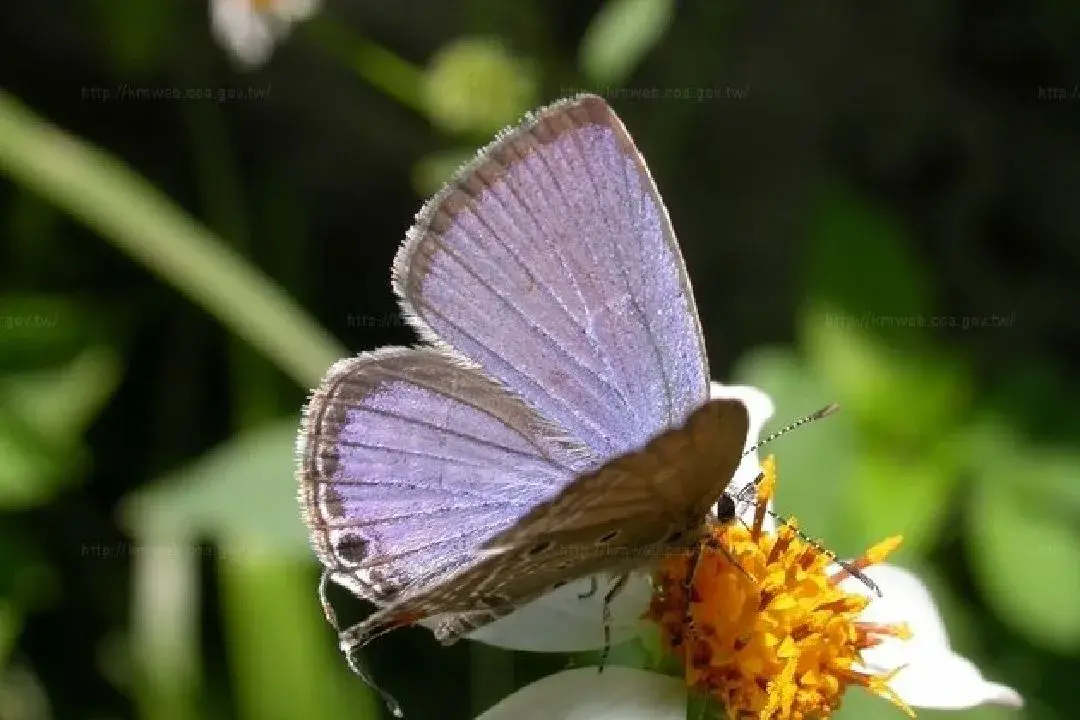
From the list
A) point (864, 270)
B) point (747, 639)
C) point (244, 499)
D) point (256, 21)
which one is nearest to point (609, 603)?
point (747, 639)

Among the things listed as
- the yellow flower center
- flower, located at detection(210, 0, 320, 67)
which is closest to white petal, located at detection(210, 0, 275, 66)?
flower, located at detection(210, 0, 320, 67)

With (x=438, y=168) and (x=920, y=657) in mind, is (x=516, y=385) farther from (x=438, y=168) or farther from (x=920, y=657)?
(x=438, y=168)

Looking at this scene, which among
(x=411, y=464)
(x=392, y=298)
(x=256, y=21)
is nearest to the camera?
(x=411, y=464)

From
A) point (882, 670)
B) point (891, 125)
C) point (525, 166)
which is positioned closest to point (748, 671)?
point (882, 670)

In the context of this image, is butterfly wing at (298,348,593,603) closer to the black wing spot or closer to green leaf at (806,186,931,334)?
the black wing spot

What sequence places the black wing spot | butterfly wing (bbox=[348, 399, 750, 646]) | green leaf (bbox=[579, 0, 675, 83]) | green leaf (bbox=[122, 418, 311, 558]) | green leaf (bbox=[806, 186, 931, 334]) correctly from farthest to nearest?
1. green leaf (bbox=[806, 186, 931, 334])
2. green leaf (bbox=[579, 0, 675, 83])
3. green leaf (bbox=[122, 418, 311, 558])
4. the black wing spot
5. butterfly wing (bbox=[348, 399, 750, 646])

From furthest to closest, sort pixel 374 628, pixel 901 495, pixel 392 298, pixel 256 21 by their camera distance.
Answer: pixel 392 298 → pixel 256 21 → pixel 901 495 → pixel 374 628
